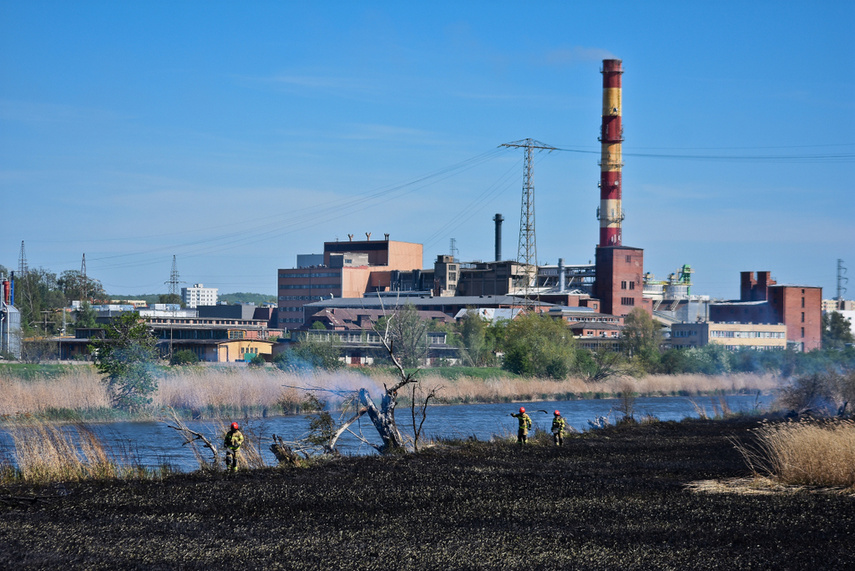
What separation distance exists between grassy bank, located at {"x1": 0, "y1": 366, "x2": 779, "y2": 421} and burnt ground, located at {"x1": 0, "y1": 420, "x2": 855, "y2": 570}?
12209 mm

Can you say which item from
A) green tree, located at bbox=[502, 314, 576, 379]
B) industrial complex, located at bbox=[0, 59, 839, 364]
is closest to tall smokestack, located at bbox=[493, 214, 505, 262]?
industrial complex, located at bbox=[0, 59, 839, 364]

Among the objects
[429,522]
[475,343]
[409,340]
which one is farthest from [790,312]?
[429,522]

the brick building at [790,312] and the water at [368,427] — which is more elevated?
the brick building at [790,312]

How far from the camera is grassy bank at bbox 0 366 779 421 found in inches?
1784

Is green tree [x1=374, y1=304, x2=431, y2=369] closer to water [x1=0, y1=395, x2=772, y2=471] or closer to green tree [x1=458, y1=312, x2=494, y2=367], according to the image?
green tree [x1=458, y1=312, x2=494, y2=367]

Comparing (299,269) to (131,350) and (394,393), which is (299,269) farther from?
(394,393)

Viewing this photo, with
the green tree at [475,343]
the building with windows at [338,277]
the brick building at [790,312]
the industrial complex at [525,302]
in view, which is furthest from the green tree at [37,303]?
the brick building at [790,312]

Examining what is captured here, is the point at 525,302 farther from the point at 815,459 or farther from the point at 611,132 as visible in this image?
the point at 815,459

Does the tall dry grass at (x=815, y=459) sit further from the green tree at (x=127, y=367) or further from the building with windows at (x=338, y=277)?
the building with windows at (x=338, y=277)

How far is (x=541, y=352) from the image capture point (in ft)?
277

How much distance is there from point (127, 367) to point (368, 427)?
42.1 feet

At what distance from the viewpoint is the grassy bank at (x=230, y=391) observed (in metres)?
45.3

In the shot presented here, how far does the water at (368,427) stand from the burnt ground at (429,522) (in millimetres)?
6049

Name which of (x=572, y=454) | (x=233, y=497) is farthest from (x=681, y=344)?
(x=233, y=497)
